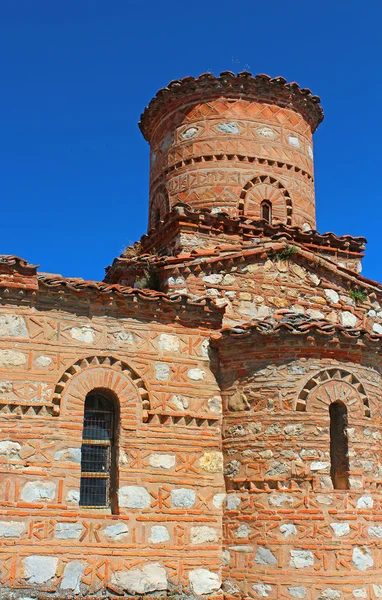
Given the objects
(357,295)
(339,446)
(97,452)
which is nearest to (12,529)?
(97,452)

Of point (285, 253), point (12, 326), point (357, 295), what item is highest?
point (285, 253)

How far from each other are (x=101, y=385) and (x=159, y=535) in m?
2.00

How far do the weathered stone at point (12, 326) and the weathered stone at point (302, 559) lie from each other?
4285 mm

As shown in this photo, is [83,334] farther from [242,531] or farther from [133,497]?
[242,531]

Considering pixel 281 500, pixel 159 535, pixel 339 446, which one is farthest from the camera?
pixel 339 446

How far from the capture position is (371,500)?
9133mm

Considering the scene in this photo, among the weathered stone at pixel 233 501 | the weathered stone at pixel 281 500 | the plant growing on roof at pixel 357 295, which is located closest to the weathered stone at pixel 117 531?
the weathered stone at pixel 233 501

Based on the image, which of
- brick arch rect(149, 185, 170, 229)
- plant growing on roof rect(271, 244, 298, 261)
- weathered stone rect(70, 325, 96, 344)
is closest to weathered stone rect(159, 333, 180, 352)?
weathered stone rect(70, 325, 96, 344)

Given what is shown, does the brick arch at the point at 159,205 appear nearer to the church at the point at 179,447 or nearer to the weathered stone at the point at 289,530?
the church at the point at 179,447

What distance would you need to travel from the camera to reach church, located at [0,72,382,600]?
8.31m

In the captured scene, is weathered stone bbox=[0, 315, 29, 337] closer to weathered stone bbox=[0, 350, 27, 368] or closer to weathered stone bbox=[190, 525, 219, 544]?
weathered stone bbox=[0, 350, 27, 368]

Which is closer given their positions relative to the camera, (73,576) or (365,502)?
(73,576)

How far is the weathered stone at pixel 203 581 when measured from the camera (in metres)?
8.77

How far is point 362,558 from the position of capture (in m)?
8.78
